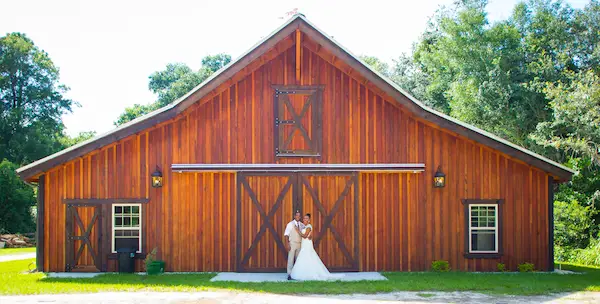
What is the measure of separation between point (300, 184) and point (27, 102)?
41.2m

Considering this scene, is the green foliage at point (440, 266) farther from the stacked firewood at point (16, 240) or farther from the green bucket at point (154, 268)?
the stacked firewood at point (16, 240)

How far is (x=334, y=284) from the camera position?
14.8m

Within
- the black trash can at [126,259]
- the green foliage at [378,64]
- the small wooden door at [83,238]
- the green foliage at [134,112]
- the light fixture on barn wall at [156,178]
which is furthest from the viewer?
the green foliage at [134,112]

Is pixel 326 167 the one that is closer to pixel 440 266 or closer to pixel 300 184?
pixel 300 184

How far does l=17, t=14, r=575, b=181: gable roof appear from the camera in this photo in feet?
54.4

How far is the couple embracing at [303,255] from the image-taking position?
51.9ft

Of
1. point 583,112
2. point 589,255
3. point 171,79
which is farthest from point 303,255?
point 171,79

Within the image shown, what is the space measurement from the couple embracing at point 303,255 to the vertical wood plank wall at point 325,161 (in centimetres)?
188

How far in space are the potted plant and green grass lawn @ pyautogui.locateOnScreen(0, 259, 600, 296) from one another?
0.51 metres

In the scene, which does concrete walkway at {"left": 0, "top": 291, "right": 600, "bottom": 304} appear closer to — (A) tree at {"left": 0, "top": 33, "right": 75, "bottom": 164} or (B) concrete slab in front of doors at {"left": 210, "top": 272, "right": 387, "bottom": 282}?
(B) concrete slab in front of doors at {"left": 210, "top": 272, "right": 387, "bottom": 282}

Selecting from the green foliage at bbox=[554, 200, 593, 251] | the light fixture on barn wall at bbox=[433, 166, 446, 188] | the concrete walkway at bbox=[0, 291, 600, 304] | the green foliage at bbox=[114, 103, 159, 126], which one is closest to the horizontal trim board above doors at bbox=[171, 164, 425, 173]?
the light fixture on barn wall at bbox=[433, 166, 446, 188]

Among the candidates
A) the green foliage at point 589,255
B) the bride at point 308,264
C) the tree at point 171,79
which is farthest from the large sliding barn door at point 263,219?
the tree at point 171,79

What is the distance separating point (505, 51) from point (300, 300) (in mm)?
28790

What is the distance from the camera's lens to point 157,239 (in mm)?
17219
